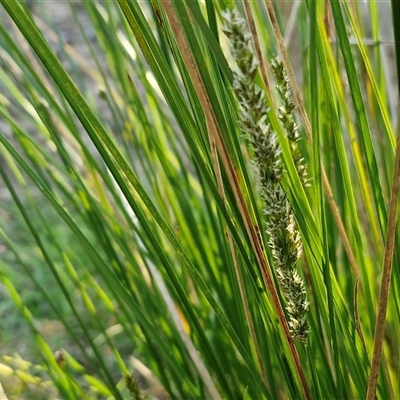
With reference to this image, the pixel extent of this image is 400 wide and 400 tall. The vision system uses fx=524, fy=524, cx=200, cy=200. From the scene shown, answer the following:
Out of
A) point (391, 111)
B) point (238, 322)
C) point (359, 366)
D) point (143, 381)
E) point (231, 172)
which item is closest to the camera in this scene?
point (231, 172)

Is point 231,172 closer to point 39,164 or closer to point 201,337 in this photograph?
point 201,337

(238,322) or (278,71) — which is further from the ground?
(278,71)

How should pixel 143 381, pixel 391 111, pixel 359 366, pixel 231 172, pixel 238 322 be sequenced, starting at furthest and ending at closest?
pixel 143 381 < pixel 391 111 < pixel 238 322 < pixel 359 366 < pixel 231 172

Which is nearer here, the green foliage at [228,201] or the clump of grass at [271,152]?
the clump of grass at [271,152]

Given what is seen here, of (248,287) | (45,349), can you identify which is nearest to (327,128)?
(248,287)

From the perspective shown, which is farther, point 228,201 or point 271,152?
point 228,201

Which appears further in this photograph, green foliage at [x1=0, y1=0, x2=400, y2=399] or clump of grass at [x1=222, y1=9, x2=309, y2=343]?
green foliage at [x1=0, y1=0, x2=400, y2=399]

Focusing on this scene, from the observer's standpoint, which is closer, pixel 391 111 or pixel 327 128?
pixel 327 128

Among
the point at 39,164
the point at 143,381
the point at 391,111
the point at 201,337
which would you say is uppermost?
the point at 391,111
